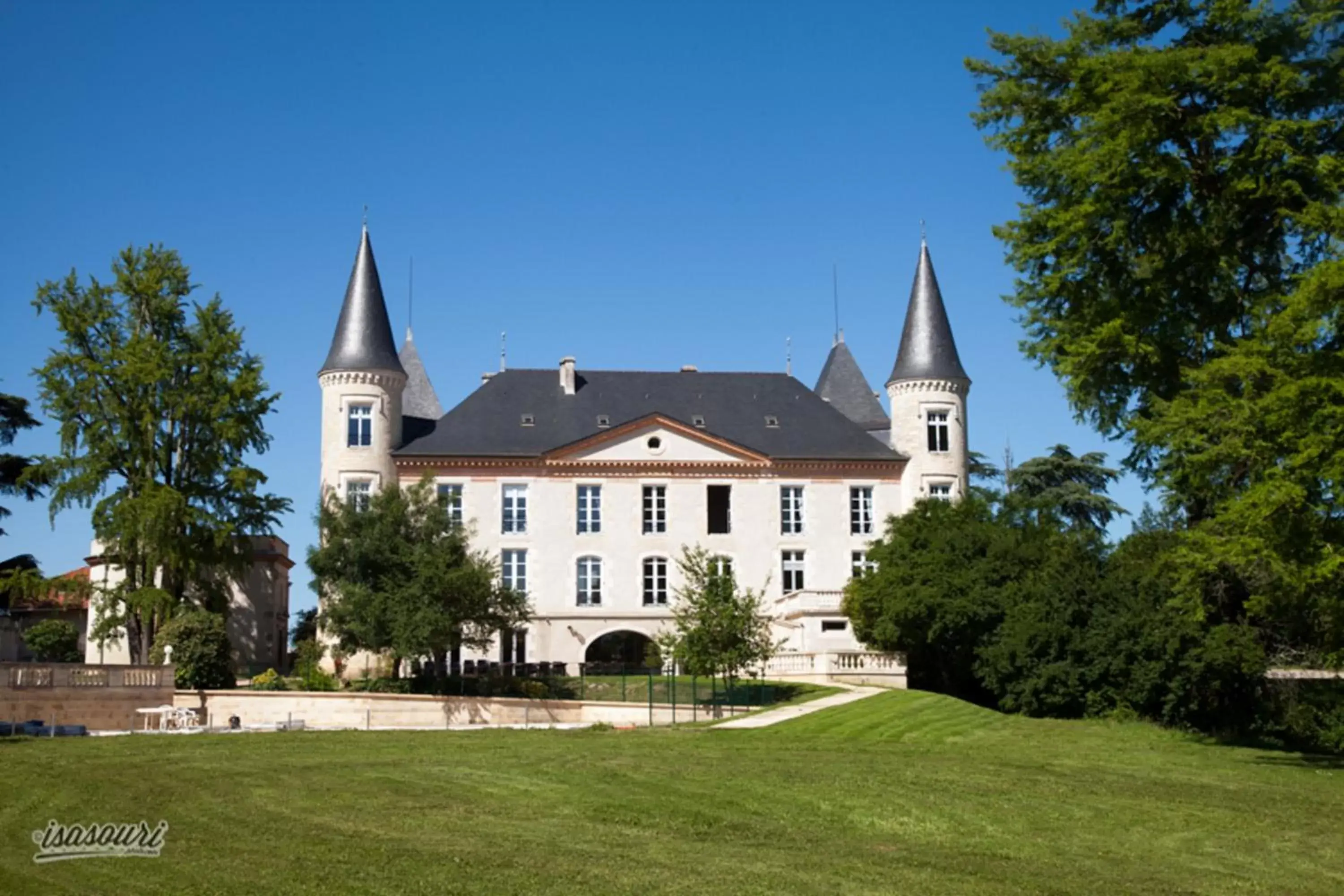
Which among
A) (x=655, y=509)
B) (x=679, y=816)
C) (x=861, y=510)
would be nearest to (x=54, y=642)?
(x=655, y=509)

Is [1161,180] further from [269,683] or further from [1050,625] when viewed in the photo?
[269,683]

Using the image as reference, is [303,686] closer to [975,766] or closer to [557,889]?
[975,766]

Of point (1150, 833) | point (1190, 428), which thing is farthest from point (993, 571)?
point (1150, 833)

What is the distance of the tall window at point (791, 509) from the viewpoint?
2090 inches

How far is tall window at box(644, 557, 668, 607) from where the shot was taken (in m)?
52.4

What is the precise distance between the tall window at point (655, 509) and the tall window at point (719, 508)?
5.70 feet

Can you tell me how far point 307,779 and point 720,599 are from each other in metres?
17.4

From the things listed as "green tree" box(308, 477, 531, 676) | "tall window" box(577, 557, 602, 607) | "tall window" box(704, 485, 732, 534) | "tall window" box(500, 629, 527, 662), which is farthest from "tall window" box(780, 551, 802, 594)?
"green tree" box(308, 477, 531, 676)

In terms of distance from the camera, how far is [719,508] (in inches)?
2146

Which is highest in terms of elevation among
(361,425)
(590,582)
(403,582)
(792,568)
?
(361,425)

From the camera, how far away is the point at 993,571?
38281 millimetres

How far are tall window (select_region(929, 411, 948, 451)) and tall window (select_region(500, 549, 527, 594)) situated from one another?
15.5 m

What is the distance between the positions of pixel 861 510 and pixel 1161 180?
28608 mm

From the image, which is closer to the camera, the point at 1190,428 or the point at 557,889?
the point at 557,889
